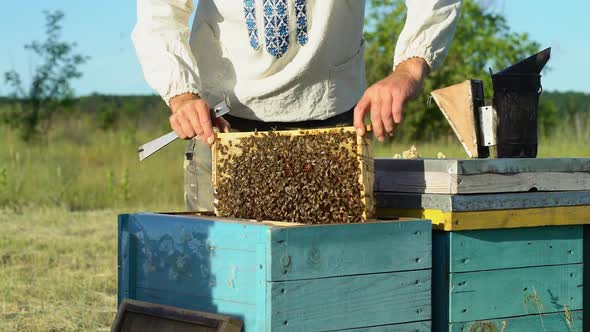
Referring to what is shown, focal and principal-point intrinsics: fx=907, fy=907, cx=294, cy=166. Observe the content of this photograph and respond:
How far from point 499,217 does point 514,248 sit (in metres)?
0.15

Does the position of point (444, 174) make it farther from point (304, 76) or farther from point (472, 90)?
point (304, 76)

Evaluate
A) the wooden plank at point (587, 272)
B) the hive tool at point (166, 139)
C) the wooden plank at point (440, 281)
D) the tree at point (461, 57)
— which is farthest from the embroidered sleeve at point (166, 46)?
the tree at point (461, 57)

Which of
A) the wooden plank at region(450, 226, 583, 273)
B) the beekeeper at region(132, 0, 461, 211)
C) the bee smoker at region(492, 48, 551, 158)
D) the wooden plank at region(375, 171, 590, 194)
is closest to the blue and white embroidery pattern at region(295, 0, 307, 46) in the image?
the beekeeper at region(132, 0, 461, 211)

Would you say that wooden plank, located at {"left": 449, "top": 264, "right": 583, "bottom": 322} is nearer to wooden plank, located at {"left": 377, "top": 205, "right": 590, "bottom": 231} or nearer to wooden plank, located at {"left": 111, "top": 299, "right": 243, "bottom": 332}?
wooden plank, located at {"left": 377, "top": 205, "right": 590, "bottom": 231}

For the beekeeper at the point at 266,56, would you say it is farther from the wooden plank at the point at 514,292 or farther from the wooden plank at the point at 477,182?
the wooden plank at the point at 514,292

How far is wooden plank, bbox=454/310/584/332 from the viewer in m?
3.13

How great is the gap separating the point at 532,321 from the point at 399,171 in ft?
2.37

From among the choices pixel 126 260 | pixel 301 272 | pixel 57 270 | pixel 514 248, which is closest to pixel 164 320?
pixel 126 260

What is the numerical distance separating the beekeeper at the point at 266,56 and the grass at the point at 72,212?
2.21 metres

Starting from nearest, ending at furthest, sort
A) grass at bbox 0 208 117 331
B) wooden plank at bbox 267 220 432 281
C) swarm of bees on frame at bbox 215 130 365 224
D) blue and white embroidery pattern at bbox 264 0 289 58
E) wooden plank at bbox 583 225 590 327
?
wooden plank at bbox 267 220 432 281
swarm of bees on frame at bbox 215 130 365 224
wooden plank at bbox 583 225 590 327
blue and white embroidery pattern at bbox 264 0 289 58
grass at bbox 0 208 117 331

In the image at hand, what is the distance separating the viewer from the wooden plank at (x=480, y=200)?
3062 millimetres

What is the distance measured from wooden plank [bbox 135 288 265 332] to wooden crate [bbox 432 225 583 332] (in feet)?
2.30

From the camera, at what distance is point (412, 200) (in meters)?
3.21

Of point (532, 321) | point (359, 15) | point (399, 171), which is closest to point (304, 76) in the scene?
point (359, 15)
